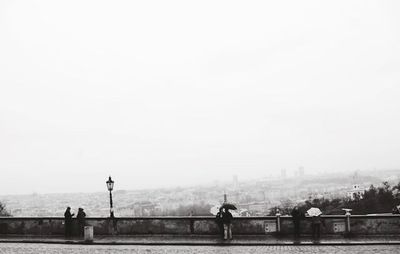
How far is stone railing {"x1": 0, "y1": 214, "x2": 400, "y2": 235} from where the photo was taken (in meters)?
22.1

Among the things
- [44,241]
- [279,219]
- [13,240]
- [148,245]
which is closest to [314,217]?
[279,219]

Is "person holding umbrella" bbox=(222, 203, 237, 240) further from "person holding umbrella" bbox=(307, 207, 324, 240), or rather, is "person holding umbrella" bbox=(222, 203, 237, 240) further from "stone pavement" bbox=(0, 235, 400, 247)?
"person holding umbrella" bbox=(307, 207, 324, 240)

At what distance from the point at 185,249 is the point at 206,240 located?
2.23m

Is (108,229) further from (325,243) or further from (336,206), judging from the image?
(336,206)

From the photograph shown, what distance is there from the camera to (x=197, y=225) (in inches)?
939

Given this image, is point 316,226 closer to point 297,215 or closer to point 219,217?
point 297,215

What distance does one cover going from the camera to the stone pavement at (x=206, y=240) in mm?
20516

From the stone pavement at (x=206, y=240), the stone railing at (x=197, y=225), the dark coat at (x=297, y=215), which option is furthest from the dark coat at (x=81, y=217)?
the dark coat at (x=297, y=215)

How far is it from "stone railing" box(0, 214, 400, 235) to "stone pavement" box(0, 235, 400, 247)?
0.41m

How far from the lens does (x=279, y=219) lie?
2273 cm

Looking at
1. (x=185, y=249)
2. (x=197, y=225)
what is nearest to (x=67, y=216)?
(x=197, y=225)

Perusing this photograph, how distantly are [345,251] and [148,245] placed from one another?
7.94 meters

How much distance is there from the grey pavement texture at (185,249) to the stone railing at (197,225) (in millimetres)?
A: 2747

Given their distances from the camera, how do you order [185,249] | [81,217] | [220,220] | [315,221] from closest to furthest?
[185,249], [315,221], [220,220], [81,217]
